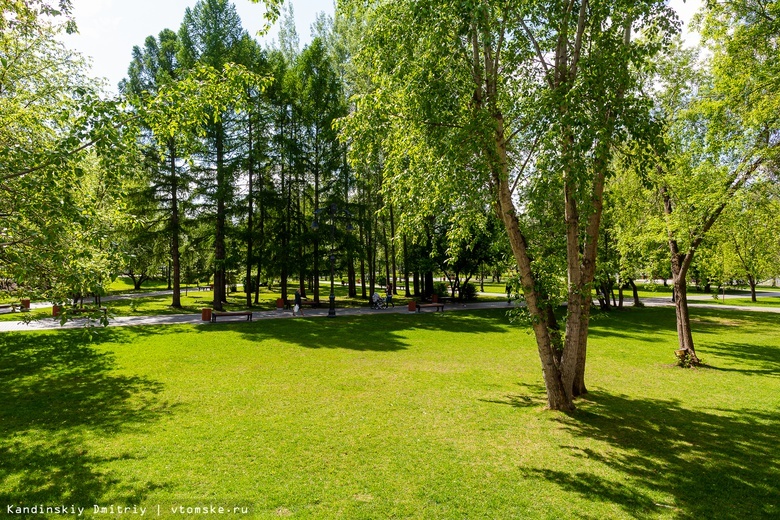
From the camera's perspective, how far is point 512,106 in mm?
7512

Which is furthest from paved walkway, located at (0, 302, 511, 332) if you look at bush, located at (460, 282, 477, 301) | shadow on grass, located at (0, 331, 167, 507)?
bush, located at (460, 282, 477, 301)

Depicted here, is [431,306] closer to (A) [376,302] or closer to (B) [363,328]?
(A) [376,302]

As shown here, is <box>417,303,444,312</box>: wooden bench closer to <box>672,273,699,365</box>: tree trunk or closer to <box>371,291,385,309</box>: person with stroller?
<box>371,291,385,309</box>: person with stroller

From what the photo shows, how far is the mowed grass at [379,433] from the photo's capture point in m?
4.68

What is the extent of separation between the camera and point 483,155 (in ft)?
22.9

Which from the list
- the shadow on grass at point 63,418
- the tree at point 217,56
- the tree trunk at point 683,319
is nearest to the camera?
the shadow on grass at point 63,418

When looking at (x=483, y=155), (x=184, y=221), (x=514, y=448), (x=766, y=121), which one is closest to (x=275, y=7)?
(x=483, y=155)

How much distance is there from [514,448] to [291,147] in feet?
73.4

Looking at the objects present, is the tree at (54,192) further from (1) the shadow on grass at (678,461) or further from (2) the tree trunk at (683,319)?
(2) the tree trunk at (683,319)

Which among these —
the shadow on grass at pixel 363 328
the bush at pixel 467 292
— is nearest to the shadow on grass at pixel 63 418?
the shadow on grass at pixel 363 328

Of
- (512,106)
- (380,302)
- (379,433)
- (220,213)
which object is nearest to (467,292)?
(380,302)

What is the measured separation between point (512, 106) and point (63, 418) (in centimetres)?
1004

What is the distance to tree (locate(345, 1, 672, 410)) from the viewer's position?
→ 590 cm

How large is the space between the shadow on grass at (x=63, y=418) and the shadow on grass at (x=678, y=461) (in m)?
5.77
